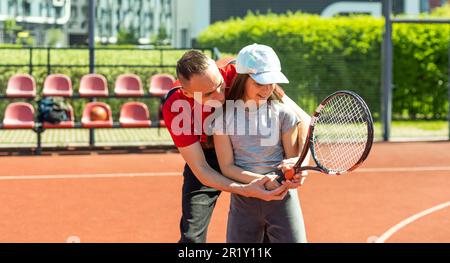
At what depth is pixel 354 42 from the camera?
15.7m

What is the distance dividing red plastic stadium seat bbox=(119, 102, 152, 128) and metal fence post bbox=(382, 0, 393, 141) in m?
3.85

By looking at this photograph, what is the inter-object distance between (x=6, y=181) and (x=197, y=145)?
247 inches

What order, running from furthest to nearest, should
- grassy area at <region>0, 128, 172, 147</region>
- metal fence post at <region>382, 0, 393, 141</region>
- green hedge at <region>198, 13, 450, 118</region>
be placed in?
green hedge at <region>198, 13, 450, 118</region>
metal fence post at <region>382, 0, 393, 141</region>
grassy area at <region>0, 128, 172, 147</region>

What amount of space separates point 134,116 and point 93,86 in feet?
2.65

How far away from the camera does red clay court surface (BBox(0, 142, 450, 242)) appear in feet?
23.6

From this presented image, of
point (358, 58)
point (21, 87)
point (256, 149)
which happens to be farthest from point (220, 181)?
point (358, 58)

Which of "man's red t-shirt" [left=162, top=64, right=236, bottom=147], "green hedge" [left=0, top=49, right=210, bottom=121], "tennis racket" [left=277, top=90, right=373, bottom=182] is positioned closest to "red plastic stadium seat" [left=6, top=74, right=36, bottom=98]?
"green hedge" [left=0, top=49, right=210, bottom=121]

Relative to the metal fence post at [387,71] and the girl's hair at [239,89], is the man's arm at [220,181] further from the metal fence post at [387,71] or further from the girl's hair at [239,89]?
the metal fence post at [387,71]

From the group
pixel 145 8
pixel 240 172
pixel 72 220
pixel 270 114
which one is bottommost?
pixel 72 220

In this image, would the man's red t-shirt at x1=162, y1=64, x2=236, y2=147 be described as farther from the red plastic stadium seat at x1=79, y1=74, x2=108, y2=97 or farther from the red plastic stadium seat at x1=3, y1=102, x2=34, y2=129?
the red plastic stadium seat at x1=79, y1=74, x2=108, y2=97

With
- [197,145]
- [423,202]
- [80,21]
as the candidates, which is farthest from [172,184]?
[80,21]

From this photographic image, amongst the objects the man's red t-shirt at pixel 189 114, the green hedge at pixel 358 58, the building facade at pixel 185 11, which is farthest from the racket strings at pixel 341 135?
the building facade at pixel 185 11

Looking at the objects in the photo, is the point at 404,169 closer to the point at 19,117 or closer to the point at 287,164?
the point at 19,117

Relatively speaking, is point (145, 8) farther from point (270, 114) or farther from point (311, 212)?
point (270, 114)
